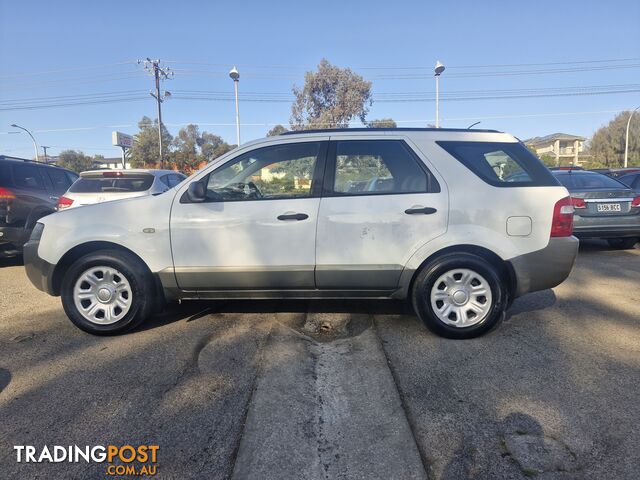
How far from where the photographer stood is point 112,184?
6.91 meters

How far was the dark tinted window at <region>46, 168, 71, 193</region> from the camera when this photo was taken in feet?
26.6

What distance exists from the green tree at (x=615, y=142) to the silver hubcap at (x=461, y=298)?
5152 centimetres

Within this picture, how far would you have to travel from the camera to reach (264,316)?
14.5ft

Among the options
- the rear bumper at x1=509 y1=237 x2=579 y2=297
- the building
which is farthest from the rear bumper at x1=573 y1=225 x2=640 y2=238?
the building

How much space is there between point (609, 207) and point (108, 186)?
336 inches

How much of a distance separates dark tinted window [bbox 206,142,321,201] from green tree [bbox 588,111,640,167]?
5208cm

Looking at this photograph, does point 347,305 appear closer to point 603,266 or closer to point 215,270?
point 215,270

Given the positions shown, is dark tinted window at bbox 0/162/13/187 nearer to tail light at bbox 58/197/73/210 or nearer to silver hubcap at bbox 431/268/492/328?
tail light at bbox 58/197/73/210

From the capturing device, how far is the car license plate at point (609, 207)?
7.28m

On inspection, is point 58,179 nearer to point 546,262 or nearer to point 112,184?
point 112,184

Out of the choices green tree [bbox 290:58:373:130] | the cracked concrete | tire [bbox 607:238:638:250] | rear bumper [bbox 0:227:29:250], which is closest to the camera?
the cracked concrete

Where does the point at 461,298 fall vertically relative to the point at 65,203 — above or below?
below

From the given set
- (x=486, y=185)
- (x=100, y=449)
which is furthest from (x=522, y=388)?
(x=100, y=449)

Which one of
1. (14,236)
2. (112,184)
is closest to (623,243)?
(112,184)
